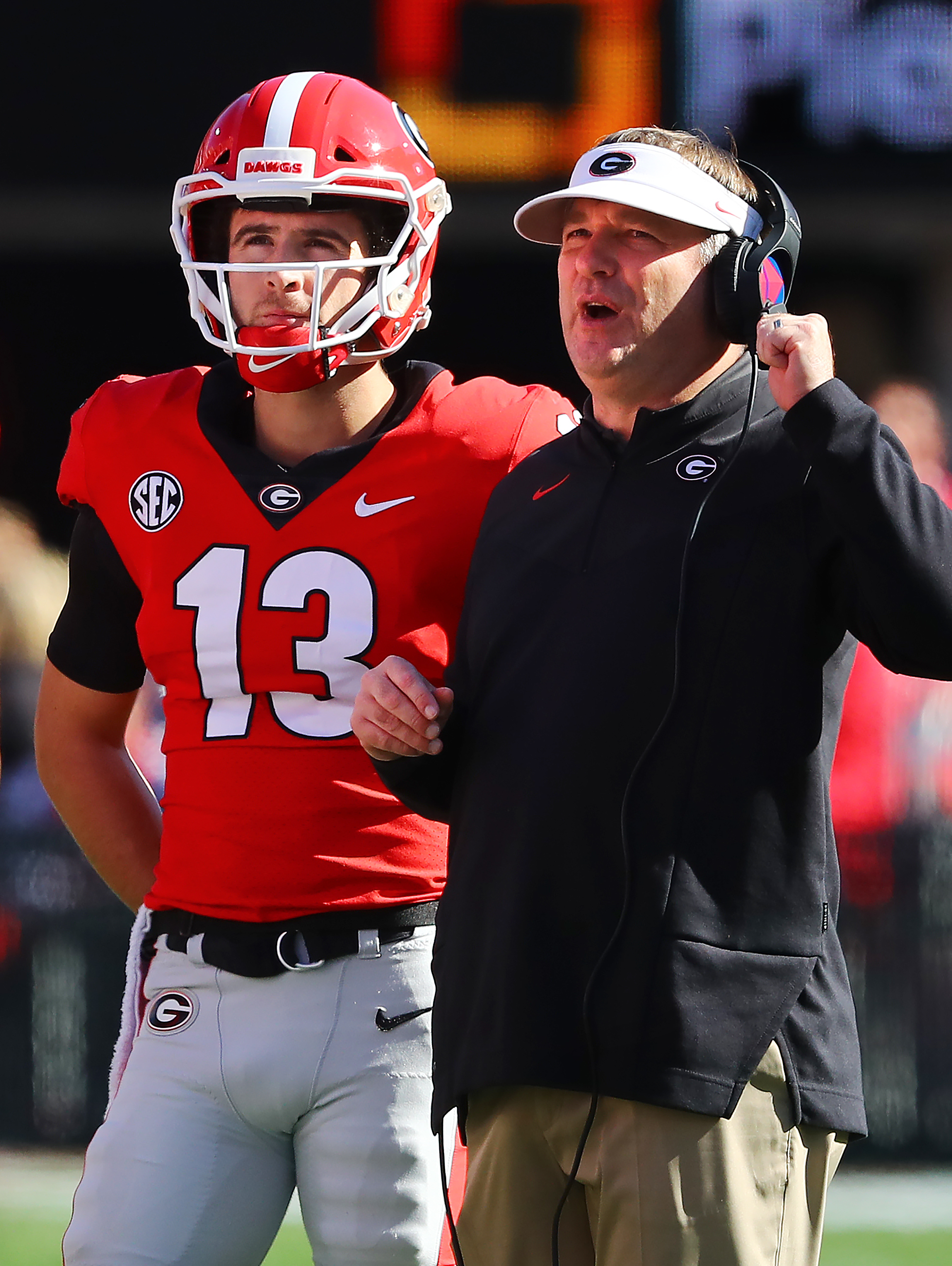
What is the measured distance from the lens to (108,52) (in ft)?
15.6

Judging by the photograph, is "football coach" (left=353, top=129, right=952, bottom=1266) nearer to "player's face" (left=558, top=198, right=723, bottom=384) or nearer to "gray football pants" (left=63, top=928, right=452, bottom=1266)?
"player's face" (left=558, top=198, right=723, bottom=384)

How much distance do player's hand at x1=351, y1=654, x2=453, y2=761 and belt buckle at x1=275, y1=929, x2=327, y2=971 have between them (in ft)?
1.19

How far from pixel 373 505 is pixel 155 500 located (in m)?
0.31

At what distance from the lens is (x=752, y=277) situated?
6.74ft

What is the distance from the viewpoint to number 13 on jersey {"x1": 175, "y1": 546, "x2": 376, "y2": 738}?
2361mm

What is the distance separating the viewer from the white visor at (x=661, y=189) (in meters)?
2.09

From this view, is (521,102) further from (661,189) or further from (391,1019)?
(391,1019)

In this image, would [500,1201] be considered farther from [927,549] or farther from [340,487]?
[340,487]

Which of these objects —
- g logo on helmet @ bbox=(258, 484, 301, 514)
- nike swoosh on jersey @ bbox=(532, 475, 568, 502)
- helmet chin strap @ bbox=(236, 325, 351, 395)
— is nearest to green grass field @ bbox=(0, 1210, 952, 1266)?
g logo on helmet @ bbox=(258, 484, 301, 514)

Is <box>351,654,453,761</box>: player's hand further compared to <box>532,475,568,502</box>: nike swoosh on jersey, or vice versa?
<box>532,475,568,502</box>: nike swoosh on jersey

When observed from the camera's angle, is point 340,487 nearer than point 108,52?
Yes

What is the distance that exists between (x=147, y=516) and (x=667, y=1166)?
116 cm

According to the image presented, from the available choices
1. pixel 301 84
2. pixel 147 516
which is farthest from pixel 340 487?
pixel 301 84

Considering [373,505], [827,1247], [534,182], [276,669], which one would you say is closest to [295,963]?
[276,669]
